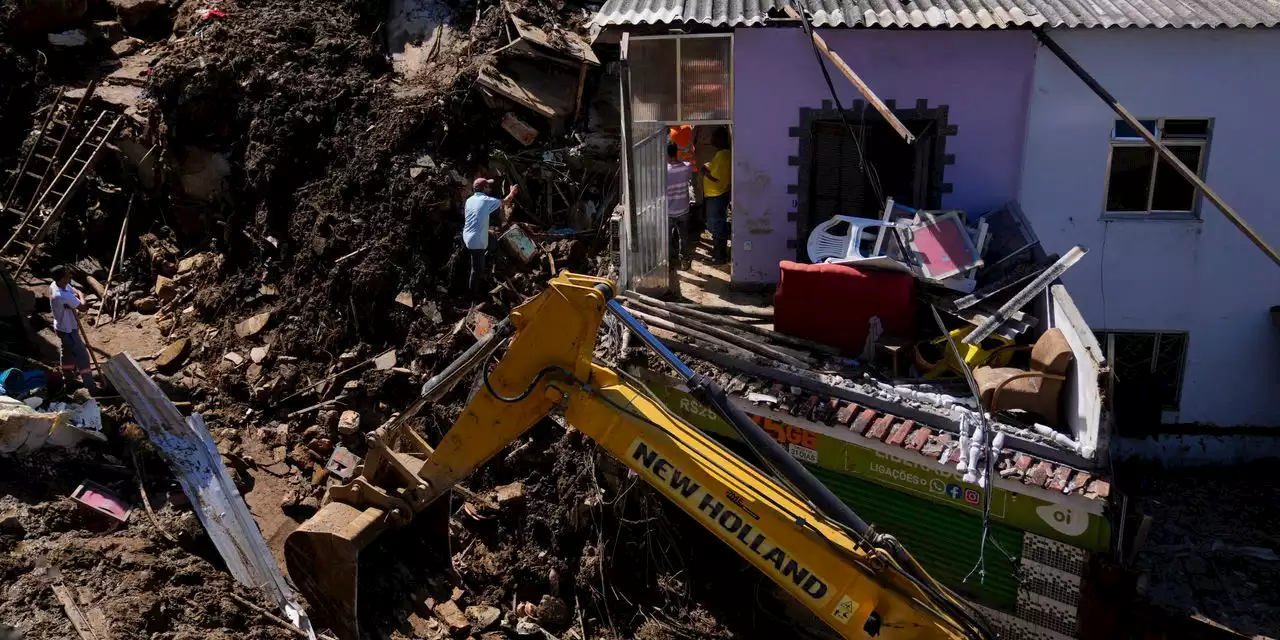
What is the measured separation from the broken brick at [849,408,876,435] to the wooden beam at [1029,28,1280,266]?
3.48 metres

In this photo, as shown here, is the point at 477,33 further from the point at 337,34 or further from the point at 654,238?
the point at 654,238

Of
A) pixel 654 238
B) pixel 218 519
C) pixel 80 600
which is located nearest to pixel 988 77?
pixel 654 238

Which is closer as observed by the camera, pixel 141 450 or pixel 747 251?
pixel 141 450

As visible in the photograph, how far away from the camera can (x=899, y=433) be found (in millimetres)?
9531

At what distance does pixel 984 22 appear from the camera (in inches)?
445

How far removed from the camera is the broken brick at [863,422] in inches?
380

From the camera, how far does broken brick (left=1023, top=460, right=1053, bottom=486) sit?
29.2ft

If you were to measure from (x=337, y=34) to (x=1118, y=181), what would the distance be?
10808 mm

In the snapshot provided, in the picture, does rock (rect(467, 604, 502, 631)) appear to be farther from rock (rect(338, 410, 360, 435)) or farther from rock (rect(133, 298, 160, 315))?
rock (rect(133, 298, 160, 315))

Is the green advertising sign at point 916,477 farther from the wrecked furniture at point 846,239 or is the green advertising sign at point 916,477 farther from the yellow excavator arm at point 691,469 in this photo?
the wrecked furniture at point 846,239

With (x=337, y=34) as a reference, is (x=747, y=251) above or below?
below

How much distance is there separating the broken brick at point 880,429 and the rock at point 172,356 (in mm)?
9033

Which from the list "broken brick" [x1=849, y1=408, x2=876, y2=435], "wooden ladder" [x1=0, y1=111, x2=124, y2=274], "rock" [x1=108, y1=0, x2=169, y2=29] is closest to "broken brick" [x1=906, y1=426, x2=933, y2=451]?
"broken brick" [x1=849, y1=408, x2=876, y2=435]

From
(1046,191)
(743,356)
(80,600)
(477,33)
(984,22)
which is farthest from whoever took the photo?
(477,33)
